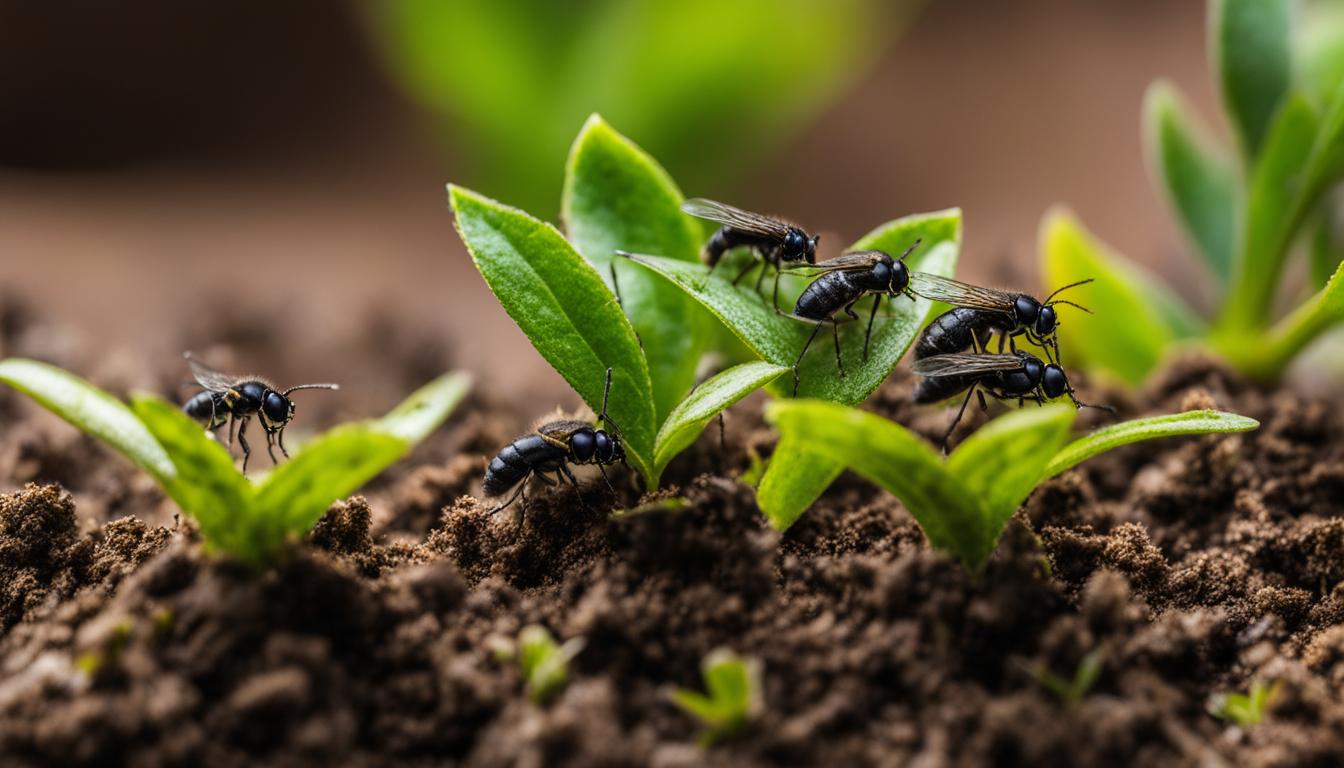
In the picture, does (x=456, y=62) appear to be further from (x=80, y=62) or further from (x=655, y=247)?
(x=655, y=247)

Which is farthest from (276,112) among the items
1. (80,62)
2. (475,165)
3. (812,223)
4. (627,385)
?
(627,385)

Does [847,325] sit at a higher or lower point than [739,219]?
lower

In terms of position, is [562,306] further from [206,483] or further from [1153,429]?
[1153,429]

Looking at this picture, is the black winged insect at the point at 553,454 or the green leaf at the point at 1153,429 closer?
the green leaf at the point at 1153,429

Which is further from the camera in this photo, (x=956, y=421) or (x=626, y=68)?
(x=626, y=68)

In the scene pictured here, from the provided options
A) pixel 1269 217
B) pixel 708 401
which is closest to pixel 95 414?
pixel 708 401

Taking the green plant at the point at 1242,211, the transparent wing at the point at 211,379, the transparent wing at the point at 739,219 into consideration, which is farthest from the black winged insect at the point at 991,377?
the transparent wing at the point at 211,379

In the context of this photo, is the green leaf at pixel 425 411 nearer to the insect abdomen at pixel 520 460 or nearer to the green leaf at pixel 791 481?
the insect abdomen at pixel 520 460
